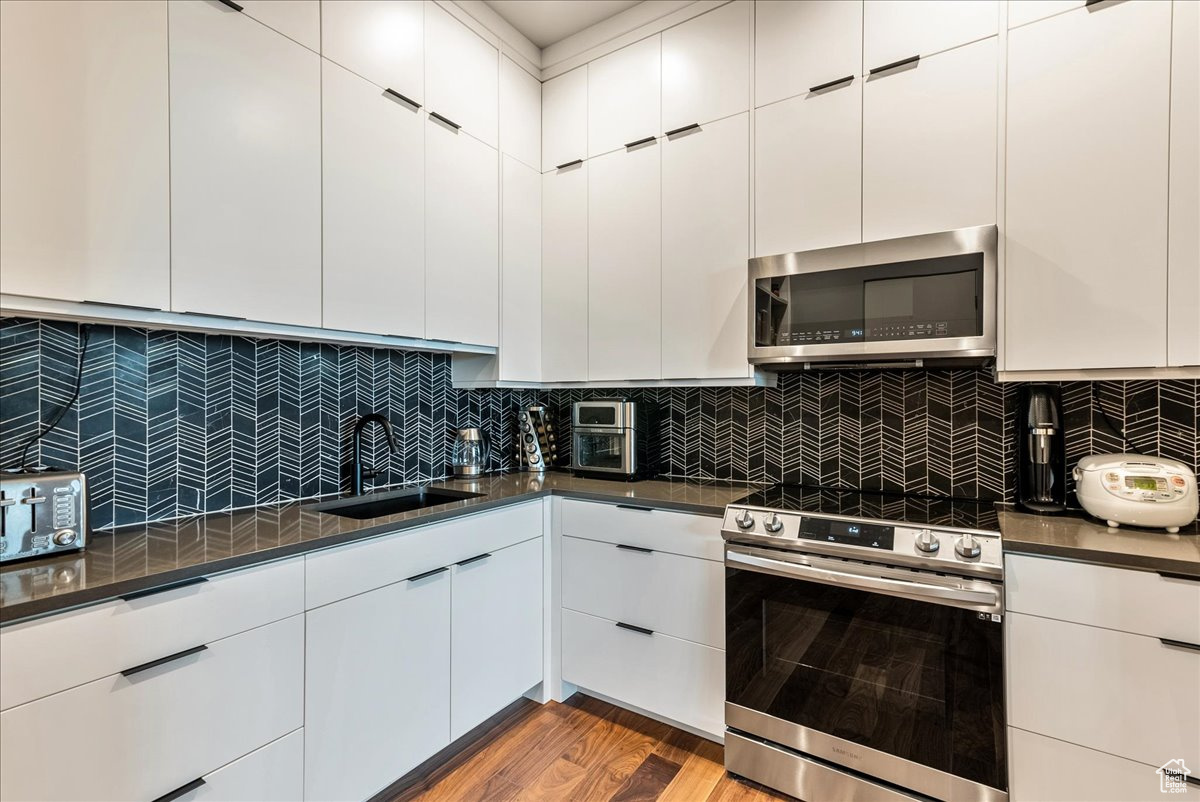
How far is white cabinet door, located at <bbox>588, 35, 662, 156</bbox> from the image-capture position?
2381 millimetres

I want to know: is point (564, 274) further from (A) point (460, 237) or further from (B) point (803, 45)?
(B) point (803, 45)

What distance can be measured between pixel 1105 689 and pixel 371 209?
8.22 ft

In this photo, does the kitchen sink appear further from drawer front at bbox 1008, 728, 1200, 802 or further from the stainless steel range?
drawer front at bbox 1008, 728, 1200, 802

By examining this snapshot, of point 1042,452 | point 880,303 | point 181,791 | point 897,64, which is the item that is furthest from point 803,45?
point 181,791

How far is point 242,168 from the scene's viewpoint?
5.30ft

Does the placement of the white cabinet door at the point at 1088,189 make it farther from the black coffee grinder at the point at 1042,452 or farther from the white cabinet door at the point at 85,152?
the white cabinet door at the point at 85,152

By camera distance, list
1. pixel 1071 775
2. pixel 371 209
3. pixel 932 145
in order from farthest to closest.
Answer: pixel 371 209, pixel 932 145, pixel 1071 775

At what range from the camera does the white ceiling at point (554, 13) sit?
7.79ft

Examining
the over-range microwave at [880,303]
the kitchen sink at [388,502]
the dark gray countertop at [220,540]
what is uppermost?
the over-range microwave at [880,303]

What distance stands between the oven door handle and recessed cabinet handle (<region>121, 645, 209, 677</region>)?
56.4 inches

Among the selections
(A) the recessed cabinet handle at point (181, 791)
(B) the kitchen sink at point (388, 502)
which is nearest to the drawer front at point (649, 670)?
(B) the kitchen sink at point (388, 502)

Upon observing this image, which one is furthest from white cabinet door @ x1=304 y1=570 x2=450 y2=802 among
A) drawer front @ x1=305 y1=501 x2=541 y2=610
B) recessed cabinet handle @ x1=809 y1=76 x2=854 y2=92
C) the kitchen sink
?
recessed cabinet handle @ x1=809 y1=76 x2=854 y2=92

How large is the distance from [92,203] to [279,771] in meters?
1.45

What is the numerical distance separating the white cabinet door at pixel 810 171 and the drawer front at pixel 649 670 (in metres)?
1.50
